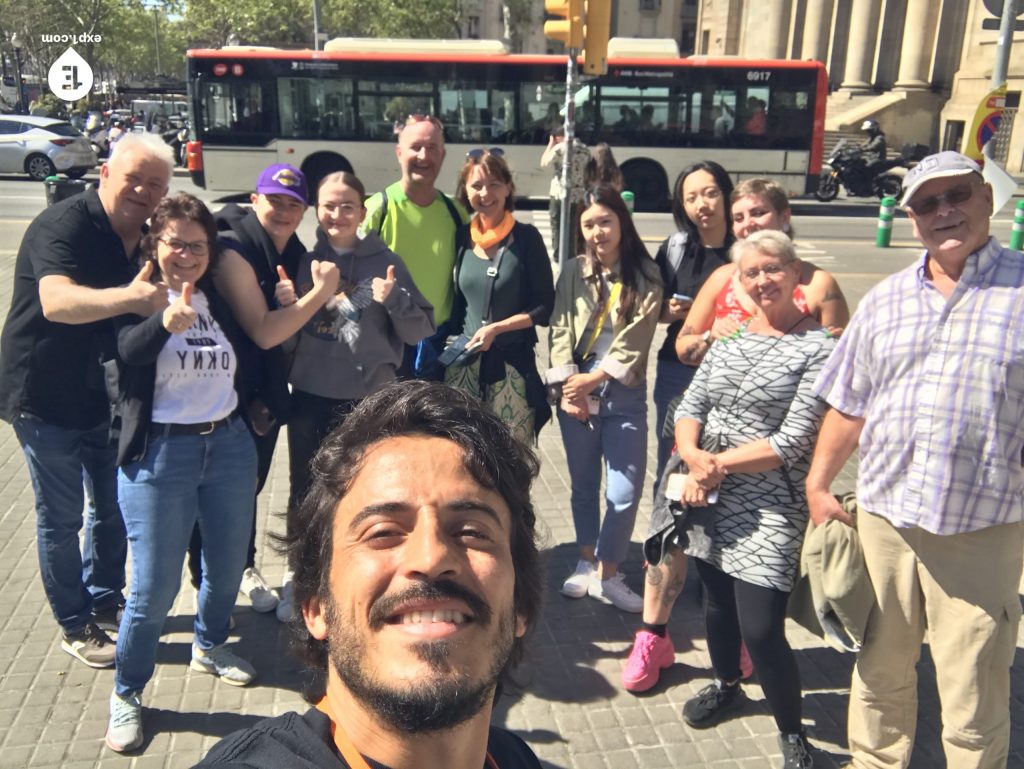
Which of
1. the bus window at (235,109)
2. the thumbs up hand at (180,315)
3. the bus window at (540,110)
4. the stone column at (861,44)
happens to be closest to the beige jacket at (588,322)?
the thumbs up hand at (180,315)

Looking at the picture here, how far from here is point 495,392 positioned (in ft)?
14.2

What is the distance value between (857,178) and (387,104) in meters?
12.4

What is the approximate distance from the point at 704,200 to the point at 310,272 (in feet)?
5.94

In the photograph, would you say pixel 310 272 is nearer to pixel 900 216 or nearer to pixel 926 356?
pixel 926 356

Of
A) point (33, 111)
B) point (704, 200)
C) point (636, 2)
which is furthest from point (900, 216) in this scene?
point (636, 2)

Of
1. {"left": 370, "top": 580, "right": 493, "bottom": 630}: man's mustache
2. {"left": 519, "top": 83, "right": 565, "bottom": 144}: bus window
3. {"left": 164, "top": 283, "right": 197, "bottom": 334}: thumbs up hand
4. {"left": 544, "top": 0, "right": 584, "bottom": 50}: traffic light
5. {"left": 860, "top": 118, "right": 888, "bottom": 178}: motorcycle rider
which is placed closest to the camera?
{"left": 370, "top": 580, "right": 493, "bottom": 630}: man's mustache

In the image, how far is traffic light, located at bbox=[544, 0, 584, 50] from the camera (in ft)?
25.7

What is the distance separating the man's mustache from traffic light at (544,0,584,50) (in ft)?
23.7

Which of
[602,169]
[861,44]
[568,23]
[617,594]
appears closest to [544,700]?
[617,594]

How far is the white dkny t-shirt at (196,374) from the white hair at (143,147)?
0.52 metres

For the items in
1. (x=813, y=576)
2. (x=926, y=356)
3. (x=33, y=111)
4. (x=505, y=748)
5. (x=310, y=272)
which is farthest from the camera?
(x=33, y=111)

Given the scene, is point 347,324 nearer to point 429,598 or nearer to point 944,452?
point 944,452

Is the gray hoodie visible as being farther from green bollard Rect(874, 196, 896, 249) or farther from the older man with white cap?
green bollard Rect(874, 196, 896, 249)

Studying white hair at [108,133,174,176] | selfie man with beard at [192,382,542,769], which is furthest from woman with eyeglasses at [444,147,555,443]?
selfie man with beard at [192,382,542,769]
